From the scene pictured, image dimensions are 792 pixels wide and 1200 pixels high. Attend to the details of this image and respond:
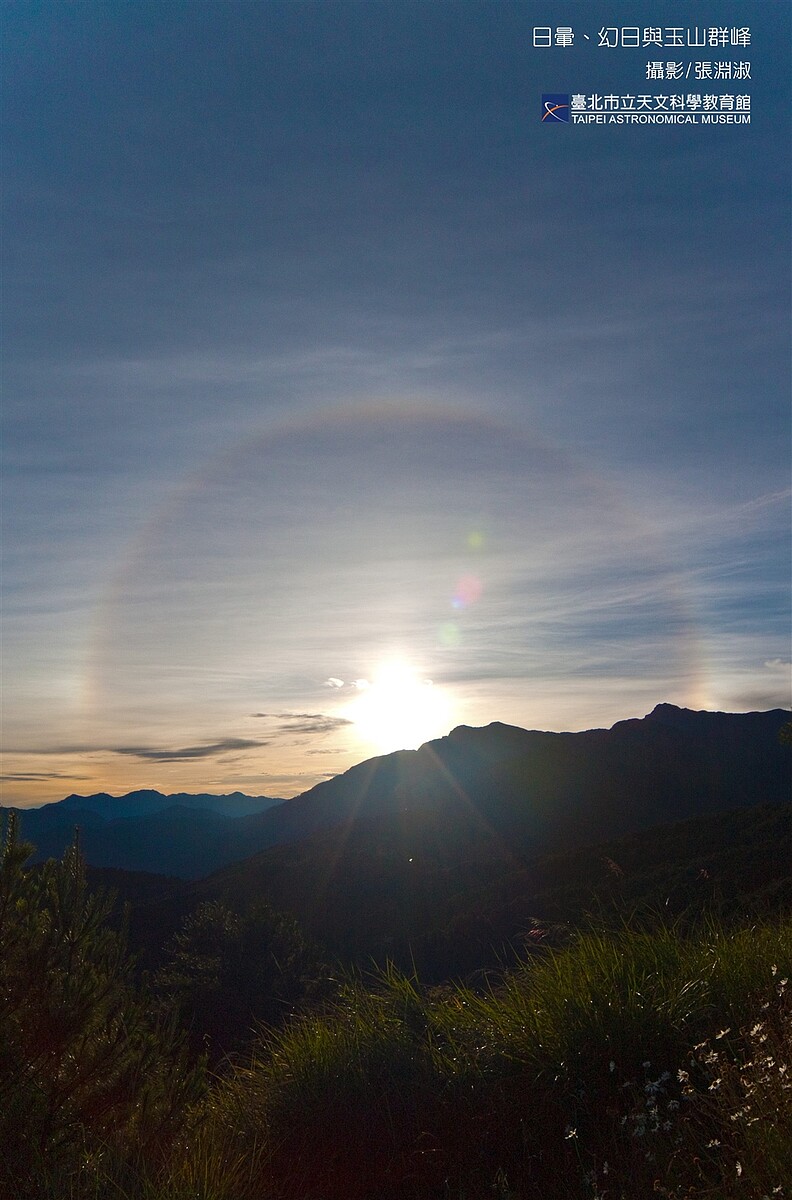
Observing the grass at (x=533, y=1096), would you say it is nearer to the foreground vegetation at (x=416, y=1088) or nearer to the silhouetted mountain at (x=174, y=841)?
the foreground vegetation at (x=416, y=1088)

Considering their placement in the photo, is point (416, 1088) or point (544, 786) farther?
point (544, 786)

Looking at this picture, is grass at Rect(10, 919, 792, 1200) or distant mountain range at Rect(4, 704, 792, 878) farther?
distant mountain range at Rect(4, 704, 792, 878)

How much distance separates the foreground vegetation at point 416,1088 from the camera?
Result: 14.8 feet

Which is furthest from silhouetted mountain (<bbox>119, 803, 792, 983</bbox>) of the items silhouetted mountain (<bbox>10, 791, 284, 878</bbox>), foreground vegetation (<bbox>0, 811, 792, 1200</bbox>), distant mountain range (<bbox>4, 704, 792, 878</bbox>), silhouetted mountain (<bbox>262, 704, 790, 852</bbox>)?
silhouetted mountain (<bbox>10, 791, 284, 878</bbox>)

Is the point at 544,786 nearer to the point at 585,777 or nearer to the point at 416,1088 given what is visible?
the point at 585,777

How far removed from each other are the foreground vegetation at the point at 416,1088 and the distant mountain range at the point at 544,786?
36109 millimetres

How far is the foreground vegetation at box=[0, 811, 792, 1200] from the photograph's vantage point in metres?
4.50

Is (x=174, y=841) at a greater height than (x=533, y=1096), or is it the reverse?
(x=533, y=1096)

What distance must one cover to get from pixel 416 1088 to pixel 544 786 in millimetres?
61145

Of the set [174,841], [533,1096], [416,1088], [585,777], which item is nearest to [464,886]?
[585,777]

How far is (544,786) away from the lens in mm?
65062

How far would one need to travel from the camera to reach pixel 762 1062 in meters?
4.29

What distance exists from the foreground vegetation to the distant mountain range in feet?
118

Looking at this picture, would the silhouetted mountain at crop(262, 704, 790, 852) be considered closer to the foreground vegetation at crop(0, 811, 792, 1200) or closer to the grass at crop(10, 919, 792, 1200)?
the grass at crop(10, 919, 792, 1200)
